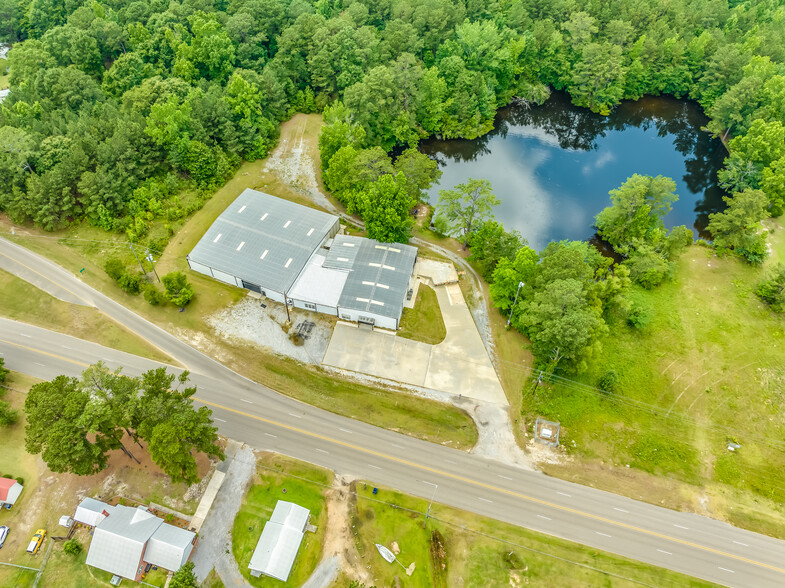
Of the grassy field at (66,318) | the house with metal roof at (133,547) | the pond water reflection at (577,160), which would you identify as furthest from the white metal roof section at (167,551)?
the pond water reflection at (577,160)

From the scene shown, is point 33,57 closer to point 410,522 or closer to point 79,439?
point 79,439

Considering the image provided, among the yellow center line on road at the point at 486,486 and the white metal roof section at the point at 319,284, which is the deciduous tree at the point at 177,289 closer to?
the yellow center line on road at the point at 486,486

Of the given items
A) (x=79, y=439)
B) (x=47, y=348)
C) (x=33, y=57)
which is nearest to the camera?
(x=79, y=439)

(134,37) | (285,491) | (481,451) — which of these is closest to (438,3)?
(134,37)

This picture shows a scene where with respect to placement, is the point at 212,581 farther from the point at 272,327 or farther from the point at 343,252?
the point at 343,252

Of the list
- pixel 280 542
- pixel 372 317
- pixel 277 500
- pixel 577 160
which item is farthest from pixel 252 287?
pixel 577 160

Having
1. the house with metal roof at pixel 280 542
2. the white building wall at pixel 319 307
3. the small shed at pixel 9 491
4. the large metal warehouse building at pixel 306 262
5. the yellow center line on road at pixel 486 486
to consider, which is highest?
the large metal warehouse building at pixel 306 262
